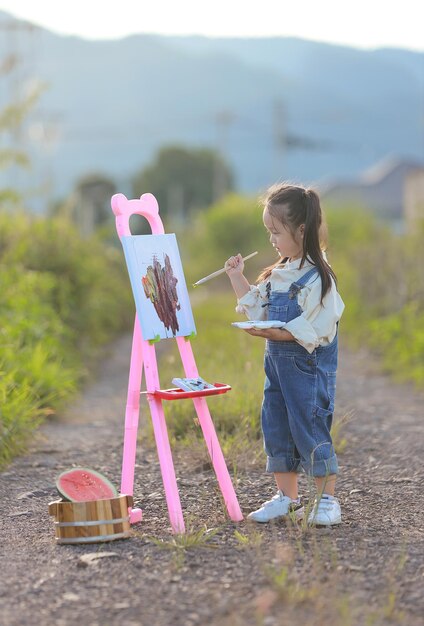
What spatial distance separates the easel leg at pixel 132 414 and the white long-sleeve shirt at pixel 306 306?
0.51 m

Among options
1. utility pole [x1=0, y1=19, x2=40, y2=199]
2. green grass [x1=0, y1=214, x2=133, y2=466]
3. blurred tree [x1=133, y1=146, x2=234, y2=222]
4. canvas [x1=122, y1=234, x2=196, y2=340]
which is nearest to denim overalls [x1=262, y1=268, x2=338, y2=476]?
canvas [x1=122, y1=234, x2=196, y2=340]

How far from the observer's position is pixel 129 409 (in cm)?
509

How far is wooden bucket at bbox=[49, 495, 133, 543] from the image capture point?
15.4 feet

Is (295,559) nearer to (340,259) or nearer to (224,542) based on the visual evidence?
(224,542)

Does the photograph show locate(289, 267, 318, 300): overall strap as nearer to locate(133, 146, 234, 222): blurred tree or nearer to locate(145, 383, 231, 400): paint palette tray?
locate(145, 383, 231, 400): paint palette tray

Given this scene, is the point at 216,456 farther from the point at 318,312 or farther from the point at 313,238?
the point at 313,238

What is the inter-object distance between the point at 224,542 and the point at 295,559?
437 mm

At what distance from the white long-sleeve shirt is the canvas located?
0.95ft

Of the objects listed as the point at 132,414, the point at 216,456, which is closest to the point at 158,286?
the point at 132,414

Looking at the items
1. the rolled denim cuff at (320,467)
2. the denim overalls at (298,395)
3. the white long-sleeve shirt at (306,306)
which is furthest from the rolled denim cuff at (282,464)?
the white long-sleeve shirt at (306,306)

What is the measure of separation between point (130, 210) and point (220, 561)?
66.0 inches

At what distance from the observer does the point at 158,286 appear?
4.93m

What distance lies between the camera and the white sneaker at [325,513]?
16.0 ft

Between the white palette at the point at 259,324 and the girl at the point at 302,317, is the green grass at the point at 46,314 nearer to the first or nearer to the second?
the girl at the point at 302,317
